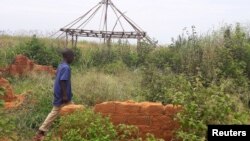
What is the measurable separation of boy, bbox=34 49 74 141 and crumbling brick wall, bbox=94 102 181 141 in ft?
2.09

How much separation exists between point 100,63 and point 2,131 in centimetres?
994

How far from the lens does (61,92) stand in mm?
8008

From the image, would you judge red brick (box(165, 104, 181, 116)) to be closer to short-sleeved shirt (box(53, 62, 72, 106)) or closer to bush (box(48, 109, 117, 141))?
bush (box(48, 109, 117, 141))

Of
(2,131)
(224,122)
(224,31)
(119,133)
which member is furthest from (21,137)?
(224,31)

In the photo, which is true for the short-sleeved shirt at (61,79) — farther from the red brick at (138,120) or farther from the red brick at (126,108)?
the red brick at (138,120)

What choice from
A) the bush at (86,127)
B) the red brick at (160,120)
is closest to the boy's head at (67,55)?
the bush at (86,127)

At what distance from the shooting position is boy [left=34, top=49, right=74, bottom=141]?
7852mm

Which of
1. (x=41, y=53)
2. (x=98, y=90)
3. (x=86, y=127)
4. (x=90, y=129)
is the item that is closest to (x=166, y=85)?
(x=98, y=90)

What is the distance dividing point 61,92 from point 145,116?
1.42 m

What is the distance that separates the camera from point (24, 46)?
17812 mm

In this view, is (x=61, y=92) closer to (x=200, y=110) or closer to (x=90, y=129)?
(x=90, y=129)

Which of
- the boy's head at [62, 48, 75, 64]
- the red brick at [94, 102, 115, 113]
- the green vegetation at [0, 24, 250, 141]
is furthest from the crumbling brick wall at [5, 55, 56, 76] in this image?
the red brick at [94, 102, 115, 113]

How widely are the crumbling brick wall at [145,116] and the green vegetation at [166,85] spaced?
0.22 meters

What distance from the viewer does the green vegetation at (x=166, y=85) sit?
726 centimetres
